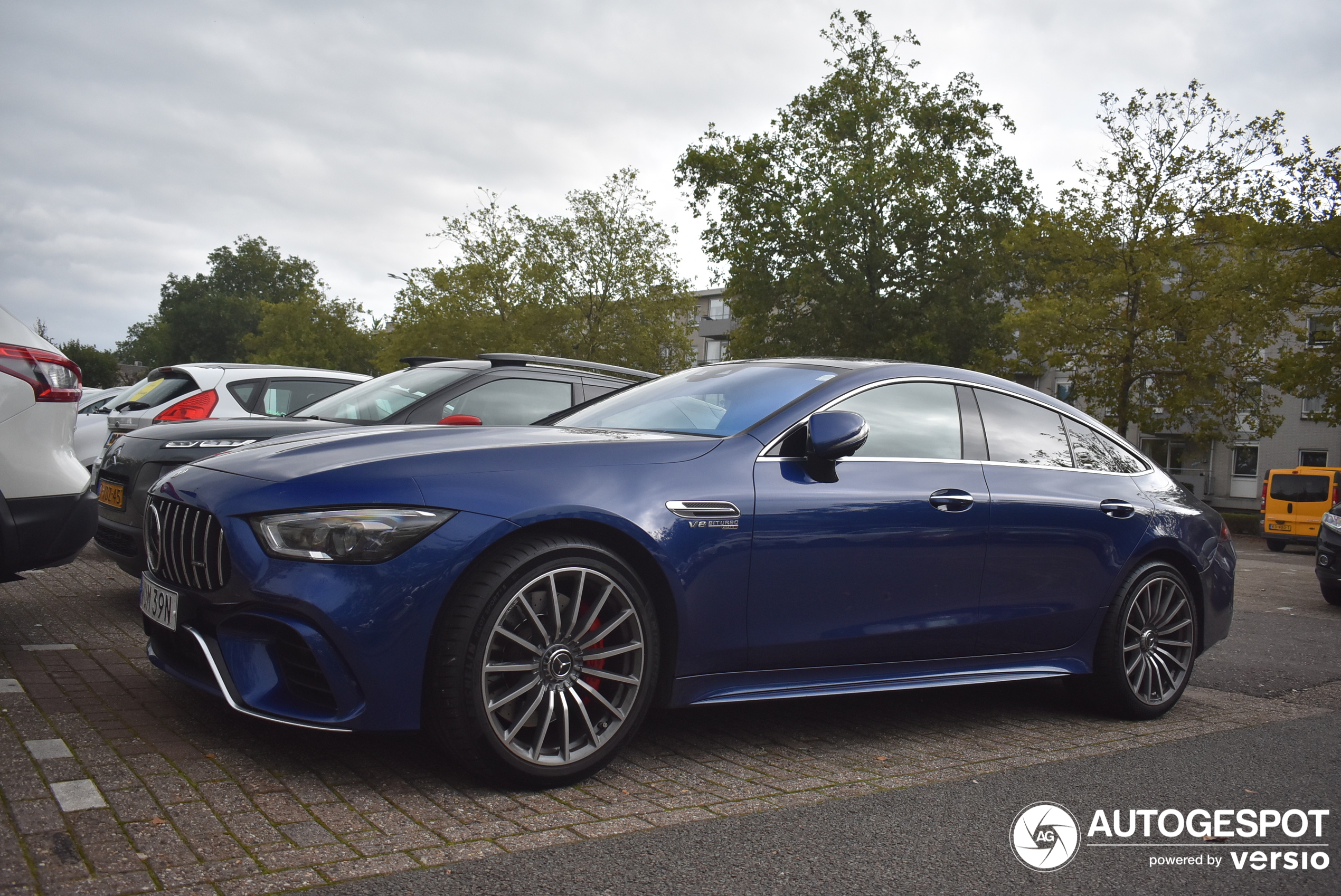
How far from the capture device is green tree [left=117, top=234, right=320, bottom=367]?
95.8 m

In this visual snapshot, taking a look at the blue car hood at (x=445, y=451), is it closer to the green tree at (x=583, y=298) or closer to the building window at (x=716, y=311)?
the green tree at (x=583, y=298)

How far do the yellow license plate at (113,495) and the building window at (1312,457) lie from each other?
48443mm

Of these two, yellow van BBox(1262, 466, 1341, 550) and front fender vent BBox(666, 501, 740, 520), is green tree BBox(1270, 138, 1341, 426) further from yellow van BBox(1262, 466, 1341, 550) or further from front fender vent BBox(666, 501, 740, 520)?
front fender vent BBox(666, 501, 740, 520)

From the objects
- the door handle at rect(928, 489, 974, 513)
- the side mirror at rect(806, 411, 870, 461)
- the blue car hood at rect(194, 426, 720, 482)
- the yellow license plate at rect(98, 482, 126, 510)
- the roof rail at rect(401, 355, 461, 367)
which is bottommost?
the yellow license plate at rect(98, 482, 126, 510)

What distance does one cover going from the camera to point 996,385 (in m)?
5.00

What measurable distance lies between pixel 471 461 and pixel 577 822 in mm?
1139

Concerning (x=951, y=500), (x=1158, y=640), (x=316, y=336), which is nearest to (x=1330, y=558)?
(x=1158, y=640)

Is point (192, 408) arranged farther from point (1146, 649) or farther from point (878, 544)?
point (1146, 649)

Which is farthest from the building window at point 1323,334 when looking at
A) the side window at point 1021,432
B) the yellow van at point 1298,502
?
the side window at point 1021,432

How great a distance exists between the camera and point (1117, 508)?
16.5ft

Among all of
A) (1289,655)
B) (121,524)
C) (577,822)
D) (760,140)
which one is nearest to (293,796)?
(577,822)

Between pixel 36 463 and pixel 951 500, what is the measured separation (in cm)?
384

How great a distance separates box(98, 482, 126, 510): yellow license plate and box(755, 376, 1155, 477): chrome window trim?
3.74 m

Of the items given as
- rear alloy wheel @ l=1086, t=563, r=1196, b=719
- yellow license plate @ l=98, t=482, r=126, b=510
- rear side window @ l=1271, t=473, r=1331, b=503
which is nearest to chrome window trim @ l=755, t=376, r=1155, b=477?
rear alloy wheel @ l=1086, t=563, r=1196, b=719
